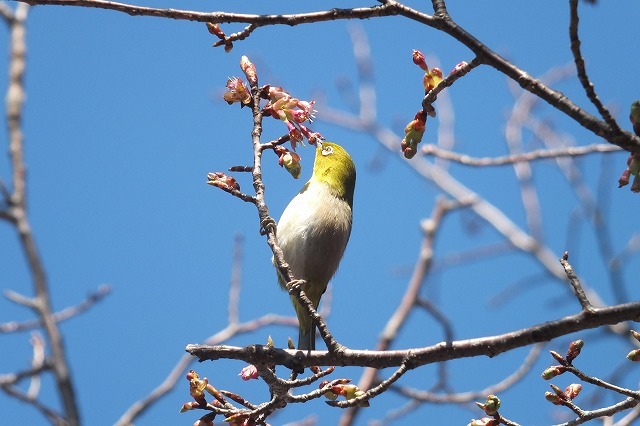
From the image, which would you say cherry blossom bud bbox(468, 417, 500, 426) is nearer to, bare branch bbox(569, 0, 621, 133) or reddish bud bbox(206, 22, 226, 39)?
bare branch bbox(569, 0, 621, 133)

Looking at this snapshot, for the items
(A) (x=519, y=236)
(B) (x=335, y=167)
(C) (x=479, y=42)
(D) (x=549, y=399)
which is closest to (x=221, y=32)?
(C) (x=479, y=42)

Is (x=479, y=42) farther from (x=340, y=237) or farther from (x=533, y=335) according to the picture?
(x=340, y=237)

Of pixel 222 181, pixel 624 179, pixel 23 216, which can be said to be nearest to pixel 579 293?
pixel 624 179

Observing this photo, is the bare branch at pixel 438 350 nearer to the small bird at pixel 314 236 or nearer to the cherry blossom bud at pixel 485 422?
the cherry blossom bud at pixel 485 422

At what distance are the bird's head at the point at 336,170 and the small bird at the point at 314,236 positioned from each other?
22 mm

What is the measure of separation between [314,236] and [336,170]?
30.0 inches

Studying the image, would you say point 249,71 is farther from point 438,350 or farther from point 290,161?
point 438,350

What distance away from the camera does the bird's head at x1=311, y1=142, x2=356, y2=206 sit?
5348 mm

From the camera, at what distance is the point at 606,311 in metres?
2.33

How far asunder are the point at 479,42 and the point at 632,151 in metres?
0.53

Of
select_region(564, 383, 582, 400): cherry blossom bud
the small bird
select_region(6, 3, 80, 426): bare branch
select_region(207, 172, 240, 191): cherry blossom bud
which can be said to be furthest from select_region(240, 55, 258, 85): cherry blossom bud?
select_region(6, 3, 80, 426): bare branch

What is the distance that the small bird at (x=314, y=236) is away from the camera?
4.81 meters

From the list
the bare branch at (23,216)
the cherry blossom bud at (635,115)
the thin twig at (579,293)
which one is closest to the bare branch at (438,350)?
the thin twig at (579,293)

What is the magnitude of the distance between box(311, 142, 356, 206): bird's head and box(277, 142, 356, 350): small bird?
2cm
